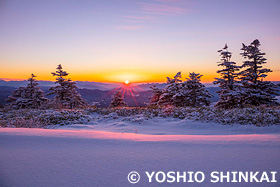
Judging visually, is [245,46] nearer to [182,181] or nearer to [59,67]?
[182,181]

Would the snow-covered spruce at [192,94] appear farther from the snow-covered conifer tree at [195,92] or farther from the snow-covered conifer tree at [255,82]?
the snow-covered conifer tree at [255,82]

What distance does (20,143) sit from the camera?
9.43 ft

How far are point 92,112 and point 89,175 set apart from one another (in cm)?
1174

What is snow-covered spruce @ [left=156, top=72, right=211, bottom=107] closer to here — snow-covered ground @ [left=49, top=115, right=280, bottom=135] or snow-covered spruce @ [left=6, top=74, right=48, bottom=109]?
snow-covered ground @ [left=49, top=115, right=280, bottom=135]

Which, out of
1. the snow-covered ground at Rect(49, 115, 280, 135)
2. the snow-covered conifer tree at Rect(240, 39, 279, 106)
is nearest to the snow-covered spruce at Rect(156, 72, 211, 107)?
the snow-covered conifer tree at Rect(240, 39, 279, 106)

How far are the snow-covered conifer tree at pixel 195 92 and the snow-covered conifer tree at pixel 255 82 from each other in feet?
18.9

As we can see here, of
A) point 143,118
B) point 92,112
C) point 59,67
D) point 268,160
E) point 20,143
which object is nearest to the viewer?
point 268,160

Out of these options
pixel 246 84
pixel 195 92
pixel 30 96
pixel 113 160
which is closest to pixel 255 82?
pixel 246 84

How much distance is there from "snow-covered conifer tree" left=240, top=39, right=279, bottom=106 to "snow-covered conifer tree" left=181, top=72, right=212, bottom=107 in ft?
18.9

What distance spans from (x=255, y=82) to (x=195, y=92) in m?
7.78

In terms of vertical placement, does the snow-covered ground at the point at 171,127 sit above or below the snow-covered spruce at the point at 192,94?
below

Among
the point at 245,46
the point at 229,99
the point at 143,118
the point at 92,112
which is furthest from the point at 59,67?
the point at 245,46

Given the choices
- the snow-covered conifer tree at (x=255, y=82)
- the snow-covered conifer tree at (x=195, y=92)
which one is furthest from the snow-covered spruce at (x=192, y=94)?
the snow-covered conifer tree at (x=255, y=82)

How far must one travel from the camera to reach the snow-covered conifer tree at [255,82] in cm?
2019
